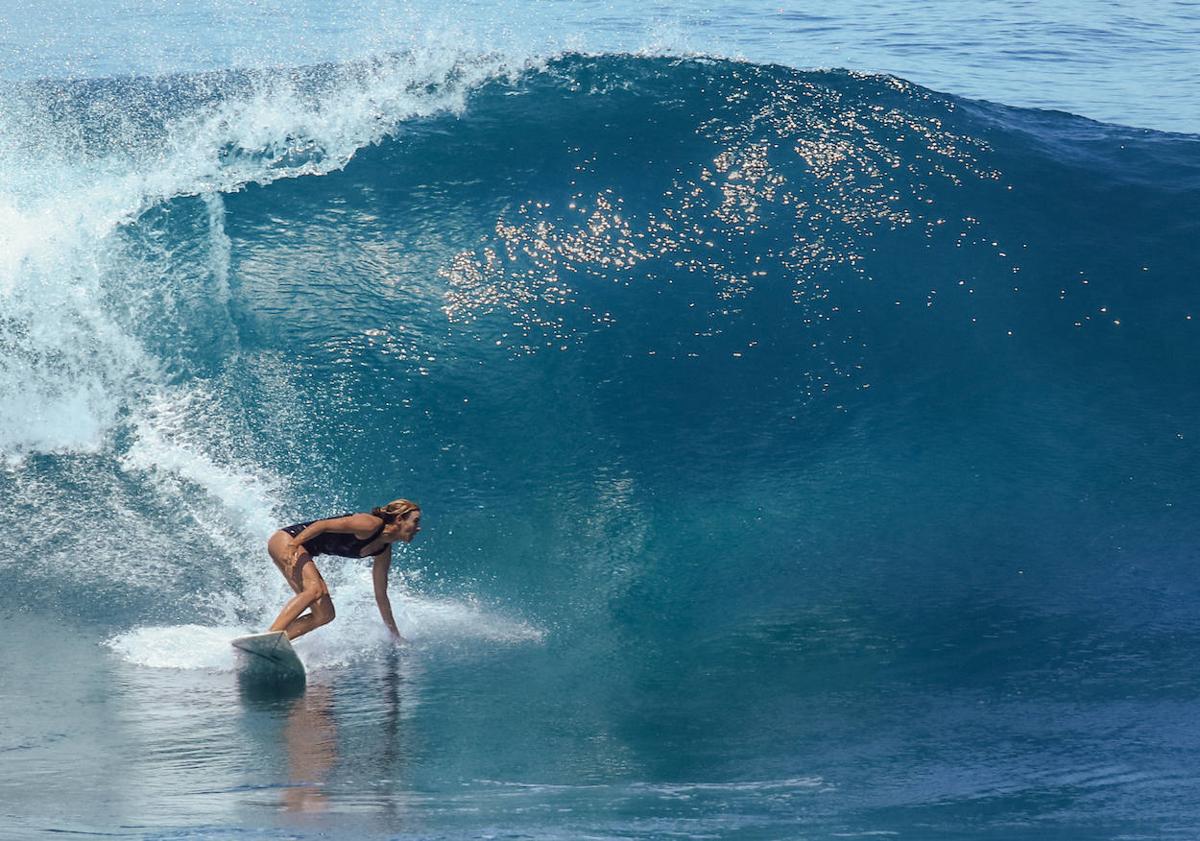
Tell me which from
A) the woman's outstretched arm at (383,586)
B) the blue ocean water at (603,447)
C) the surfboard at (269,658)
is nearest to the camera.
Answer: the blue ocean water at (603,447)

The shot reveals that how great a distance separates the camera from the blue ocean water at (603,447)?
550 centimetres

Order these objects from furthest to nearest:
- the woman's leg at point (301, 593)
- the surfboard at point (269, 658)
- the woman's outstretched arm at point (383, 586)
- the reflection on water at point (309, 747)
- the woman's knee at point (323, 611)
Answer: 1. the woman's outstretched arm at point (383, 586)
2. the woman's knee at point (323, 611)
3. the woman's leg at point (301, 593)
4. the surfboard at point (269, 658)
5. the reflection on water at point (309, 747)

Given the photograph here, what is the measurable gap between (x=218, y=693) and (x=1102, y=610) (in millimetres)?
5161

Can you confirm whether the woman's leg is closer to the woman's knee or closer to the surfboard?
the woman's knee

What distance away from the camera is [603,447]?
9.05 metres

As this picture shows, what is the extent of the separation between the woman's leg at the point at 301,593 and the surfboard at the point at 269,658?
0.86 feet

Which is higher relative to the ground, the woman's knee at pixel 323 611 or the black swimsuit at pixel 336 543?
the black swimsuit at pixel 336 543

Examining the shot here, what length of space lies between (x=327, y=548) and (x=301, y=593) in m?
0.31

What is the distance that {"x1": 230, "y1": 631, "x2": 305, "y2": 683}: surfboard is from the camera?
629 cm

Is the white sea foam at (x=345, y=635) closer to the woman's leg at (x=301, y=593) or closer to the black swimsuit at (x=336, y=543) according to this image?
the woman's leg at (x=301, y=593)

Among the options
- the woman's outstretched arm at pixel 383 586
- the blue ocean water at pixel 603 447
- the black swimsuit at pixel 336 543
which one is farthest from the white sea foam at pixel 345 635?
the black swimsuit at pixel 336 543

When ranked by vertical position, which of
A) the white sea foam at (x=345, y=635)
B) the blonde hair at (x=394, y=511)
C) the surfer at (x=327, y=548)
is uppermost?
the blonde hair at (x=394, y=511)

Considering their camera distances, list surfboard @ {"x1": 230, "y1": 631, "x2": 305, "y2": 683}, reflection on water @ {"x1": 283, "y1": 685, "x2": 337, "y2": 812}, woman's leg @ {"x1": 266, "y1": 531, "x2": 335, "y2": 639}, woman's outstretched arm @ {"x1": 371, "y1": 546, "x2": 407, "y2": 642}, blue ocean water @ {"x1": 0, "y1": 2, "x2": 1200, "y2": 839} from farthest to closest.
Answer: woman's outstretched arm @ {"x1": 371, "y1": 546, "x2": 407, "y2": 642} → woman's leg @ {"x1": 266, "y1": 531, "x2": 335, "y2": 639} → surfboard @ {"x1": 230, "y1": 631, "x2": 305, "y2": 683} → blue ocean water @ {"x1": 0, "y1": 2, "x2": 1200, "y2": 839} → reflection on water @ {"x1": 283, "y1": 685, "x2": 337, "y2": 812}

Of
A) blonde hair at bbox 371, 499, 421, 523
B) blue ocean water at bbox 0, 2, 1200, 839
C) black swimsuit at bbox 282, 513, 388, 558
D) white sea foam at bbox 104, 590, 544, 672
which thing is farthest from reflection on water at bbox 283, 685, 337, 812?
blonde hair at bbox 371, 499, 421, 523
